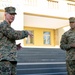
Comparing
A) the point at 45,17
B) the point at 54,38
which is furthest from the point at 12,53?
the point at 54,38

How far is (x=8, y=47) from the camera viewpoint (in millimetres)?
2867

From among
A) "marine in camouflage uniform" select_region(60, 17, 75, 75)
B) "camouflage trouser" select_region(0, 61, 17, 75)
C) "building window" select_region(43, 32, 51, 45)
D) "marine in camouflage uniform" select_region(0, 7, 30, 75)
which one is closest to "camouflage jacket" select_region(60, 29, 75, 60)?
"marine in camouflage uniform" select_region(60, 17, 75, 75)

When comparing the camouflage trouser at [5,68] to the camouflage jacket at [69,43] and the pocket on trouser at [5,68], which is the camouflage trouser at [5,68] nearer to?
the pocket on trouser at [5,68]

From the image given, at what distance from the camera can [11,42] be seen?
2.90 m

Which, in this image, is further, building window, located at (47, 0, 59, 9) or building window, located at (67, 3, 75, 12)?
building window, located at (67, 3, 75, 12)

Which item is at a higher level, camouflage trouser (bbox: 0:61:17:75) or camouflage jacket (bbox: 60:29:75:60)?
camouflage jacket (bbox: 60:29:75:60)

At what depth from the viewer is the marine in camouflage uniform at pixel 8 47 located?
283 cm

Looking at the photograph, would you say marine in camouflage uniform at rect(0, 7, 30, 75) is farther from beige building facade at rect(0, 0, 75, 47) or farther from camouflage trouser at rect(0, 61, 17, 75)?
beige building facade at rect(0, 0, 75, 47)

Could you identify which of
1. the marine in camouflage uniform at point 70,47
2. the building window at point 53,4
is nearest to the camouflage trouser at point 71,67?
the marine in camouflage uniform at point 70,47

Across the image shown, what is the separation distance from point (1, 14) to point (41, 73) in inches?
288

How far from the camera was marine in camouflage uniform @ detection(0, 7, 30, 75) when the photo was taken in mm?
2828

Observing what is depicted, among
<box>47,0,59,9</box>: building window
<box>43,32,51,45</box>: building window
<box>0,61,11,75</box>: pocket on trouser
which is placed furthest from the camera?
<box>43,32,51,45</box>: building window

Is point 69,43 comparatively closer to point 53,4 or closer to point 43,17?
point 43,17

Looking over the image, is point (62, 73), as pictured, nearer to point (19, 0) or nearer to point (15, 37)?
point (15, 37)
